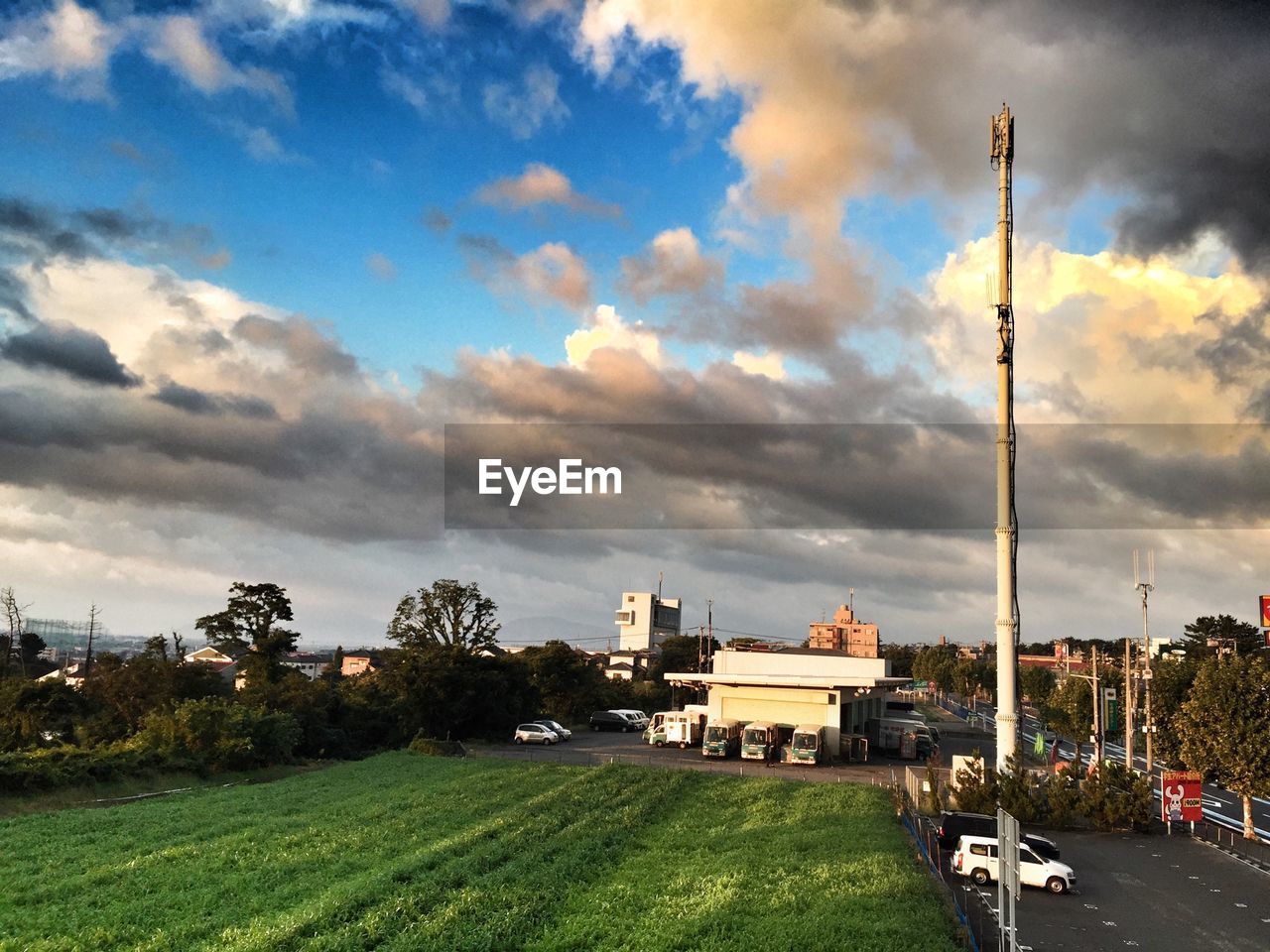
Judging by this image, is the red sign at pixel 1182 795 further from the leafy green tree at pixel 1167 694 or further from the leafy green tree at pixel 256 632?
the leafy green tree at pixel 256 632

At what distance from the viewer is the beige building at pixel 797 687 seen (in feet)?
181

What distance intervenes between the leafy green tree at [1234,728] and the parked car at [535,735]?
35.7m

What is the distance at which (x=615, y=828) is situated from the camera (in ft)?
94.8

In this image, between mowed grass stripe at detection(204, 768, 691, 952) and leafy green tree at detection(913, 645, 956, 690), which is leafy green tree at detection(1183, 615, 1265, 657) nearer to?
leafy green tree at detection(913, 645, 956, 690)

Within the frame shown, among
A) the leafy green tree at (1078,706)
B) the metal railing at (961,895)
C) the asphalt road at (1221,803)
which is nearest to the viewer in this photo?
the metal railing at (961,895)

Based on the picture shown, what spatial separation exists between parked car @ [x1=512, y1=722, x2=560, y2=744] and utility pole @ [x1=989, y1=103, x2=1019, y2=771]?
30.8m

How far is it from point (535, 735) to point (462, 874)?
39.2 m

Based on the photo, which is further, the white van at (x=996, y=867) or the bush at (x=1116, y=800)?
the bush at (x=1116, y=800)

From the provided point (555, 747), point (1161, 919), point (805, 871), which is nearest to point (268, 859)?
point (805, 871)

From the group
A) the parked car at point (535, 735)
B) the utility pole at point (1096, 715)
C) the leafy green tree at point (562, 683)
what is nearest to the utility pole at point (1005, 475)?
the utility pole at point (1096, 715)

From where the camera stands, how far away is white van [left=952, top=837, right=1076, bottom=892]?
25.1 meters

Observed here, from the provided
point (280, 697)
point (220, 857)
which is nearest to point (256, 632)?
point (280, 697)

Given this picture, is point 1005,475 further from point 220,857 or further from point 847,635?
point 847,635

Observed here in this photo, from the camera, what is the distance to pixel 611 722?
73.0 m
